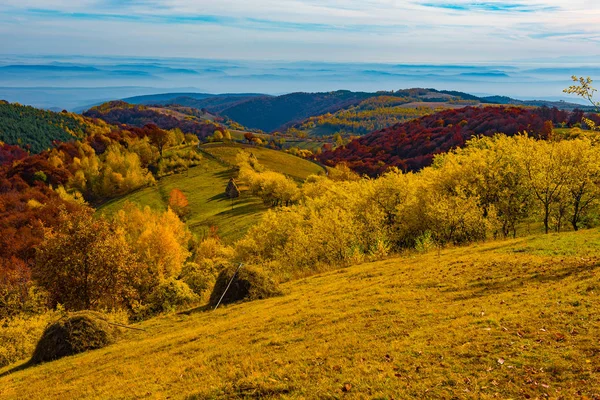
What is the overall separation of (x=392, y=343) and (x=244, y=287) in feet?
58.9

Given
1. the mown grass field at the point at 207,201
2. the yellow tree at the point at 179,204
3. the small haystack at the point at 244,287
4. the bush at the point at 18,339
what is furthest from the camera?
the yellow tree at the point at 179,204

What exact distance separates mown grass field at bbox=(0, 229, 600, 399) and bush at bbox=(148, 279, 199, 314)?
→ 46.6ft

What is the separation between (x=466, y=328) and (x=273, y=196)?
303ft

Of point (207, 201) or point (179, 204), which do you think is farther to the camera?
point (207, 201)

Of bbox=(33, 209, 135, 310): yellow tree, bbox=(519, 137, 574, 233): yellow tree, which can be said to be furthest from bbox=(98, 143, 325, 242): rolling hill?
bbox=(519, 137, 574, 233): yellow tree

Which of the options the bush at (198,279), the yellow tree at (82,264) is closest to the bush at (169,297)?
the bush at (198,279)

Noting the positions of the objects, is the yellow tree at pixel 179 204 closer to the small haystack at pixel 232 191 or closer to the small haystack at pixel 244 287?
the small haystack at pixel 232 191

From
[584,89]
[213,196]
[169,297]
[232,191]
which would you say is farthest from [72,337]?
[213,196]

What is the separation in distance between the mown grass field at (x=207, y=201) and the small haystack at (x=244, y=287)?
5381 centimetres

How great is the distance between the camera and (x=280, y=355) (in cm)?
1759

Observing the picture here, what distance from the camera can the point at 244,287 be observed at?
3231 cm

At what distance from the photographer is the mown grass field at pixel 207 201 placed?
96375mm

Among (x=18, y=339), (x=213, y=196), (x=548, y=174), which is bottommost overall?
(x=213, y=196)

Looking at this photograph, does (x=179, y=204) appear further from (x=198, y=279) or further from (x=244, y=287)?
(x=244, y=287)
